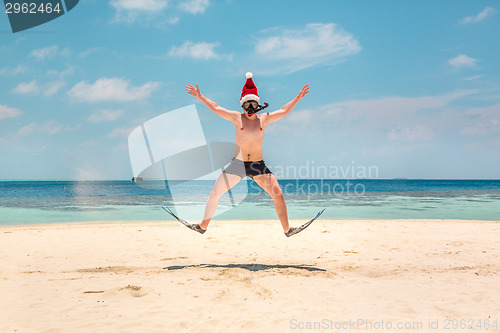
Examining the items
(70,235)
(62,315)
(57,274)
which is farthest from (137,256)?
(70,235)

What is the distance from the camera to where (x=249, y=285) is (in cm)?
500

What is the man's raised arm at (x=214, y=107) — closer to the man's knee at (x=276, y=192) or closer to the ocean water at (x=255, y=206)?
the man's knee at (x=276, y=192)

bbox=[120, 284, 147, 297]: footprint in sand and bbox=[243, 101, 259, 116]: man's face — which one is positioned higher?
bbox=[243, 101, 259, 116]: man's face

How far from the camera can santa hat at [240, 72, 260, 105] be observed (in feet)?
19.0

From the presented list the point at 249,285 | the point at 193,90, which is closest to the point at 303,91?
the point at 193,90

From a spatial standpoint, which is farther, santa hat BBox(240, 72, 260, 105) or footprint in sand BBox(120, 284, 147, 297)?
santa hat BBox(240, 72, 260, 105)

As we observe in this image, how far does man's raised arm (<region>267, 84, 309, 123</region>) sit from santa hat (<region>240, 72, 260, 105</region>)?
1.12 feet

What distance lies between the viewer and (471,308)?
4055mm

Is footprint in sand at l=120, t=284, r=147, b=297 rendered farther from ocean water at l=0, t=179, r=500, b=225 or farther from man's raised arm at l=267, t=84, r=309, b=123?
ocean water at l=0, t=179, r=500, b=225

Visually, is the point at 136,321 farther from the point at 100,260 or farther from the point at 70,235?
the point at 70,235

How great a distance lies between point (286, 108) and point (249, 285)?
280 cm

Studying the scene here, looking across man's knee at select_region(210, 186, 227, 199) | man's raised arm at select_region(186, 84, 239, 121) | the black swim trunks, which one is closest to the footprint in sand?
man's knee at select_region(210, 186, 227, 199)

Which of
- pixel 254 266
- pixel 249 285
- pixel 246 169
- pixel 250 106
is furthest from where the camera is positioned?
pixel 254 266

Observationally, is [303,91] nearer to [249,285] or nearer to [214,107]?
[214,107]
